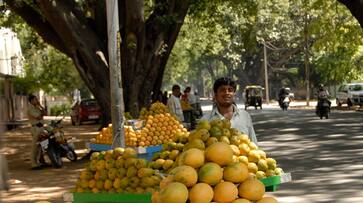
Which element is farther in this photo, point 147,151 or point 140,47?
point 140,47

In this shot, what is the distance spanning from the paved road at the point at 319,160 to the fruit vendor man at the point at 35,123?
18.5ft

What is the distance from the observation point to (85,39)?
1538 centimetres

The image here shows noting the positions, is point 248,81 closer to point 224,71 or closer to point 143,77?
point 224,71

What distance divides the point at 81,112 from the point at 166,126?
25.3 meters

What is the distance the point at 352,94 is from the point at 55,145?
27630 millimetres

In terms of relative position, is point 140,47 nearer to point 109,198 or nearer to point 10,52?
point 109,198

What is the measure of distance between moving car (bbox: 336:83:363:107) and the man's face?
3313cm

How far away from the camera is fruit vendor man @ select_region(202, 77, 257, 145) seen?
6.22 metres

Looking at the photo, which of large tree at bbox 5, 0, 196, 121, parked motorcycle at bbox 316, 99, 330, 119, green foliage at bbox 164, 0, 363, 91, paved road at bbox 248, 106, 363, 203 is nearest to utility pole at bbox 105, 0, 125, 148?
paved road at bbox 248, 106, 363, 203

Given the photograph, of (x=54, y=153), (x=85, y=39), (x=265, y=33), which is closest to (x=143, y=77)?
(x=85, y=39)

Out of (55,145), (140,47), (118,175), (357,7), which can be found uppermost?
(357,7)

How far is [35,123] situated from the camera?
47.9 feet

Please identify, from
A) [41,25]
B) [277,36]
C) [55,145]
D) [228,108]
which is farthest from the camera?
[277,36]

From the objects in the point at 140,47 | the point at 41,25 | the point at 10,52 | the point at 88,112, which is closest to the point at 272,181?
the point at 140,47
